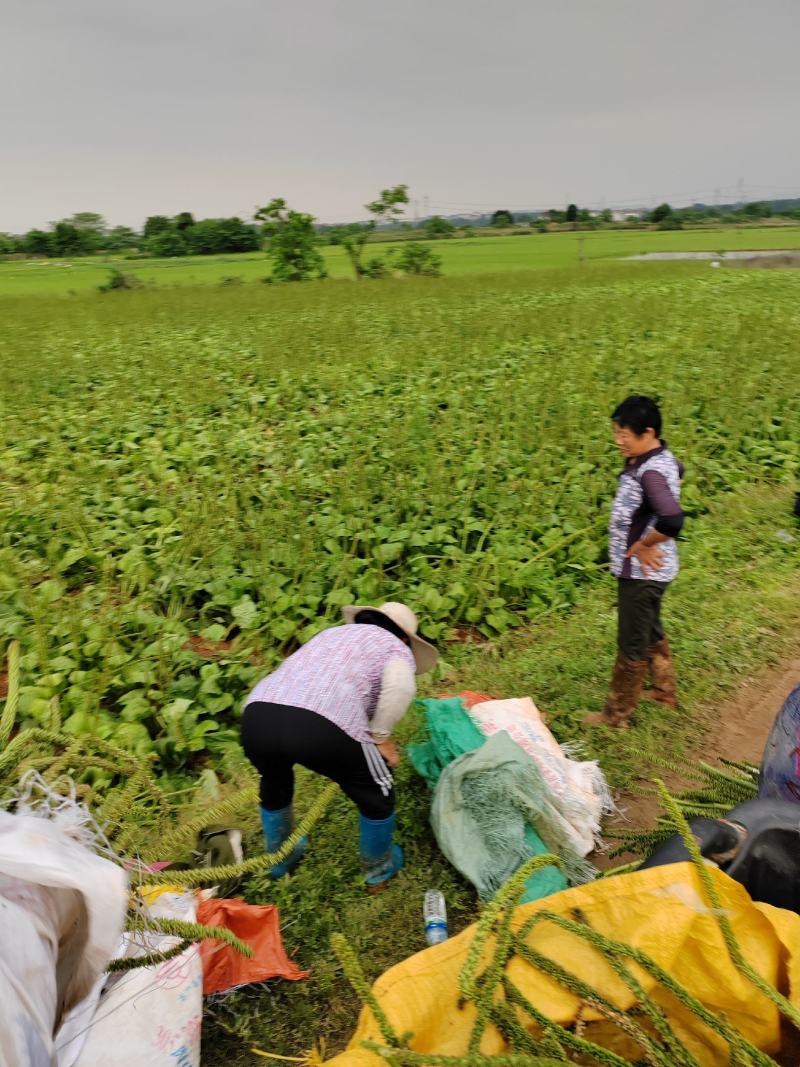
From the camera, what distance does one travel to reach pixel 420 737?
303cm

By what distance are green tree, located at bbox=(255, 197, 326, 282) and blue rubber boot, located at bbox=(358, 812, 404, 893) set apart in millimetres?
27361

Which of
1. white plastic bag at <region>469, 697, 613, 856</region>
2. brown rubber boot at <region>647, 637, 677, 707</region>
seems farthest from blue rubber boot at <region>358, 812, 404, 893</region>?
brown rubber boot at <region>647, 637, 677, 707</region>

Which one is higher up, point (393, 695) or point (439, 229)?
point (439, 229)

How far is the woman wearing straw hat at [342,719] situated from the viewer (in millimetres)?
2186

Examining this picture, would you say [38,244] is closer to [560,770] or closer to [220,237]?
[220,237]

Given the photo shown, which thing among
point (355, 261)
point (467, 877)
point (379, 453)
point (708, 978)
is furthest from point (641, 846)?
point (355, 261)

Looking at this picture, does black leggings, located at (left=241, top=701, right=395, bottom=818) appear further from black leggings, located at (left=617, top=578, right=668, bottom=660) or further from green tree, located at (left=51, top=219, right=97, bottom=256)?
green tree, located at (left=51, top=219, right=97, bottom=256)

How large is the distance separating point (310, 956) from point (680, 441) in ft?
19.3

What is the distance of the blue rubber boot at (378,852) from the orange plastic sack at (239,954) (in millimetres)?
426

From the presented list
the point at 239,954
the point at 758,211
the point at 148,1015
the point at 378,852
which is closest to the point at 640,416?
the point at 378,852

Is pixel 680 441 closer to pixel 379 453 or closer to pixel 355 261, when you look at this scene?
pixel 379 453

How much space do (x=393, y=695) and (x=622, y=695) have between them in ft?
5.24

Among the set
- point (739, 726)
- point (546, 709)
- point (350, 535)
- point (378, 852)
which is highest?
point (350, 535)

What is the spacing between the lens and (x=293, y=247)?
2727 cm
